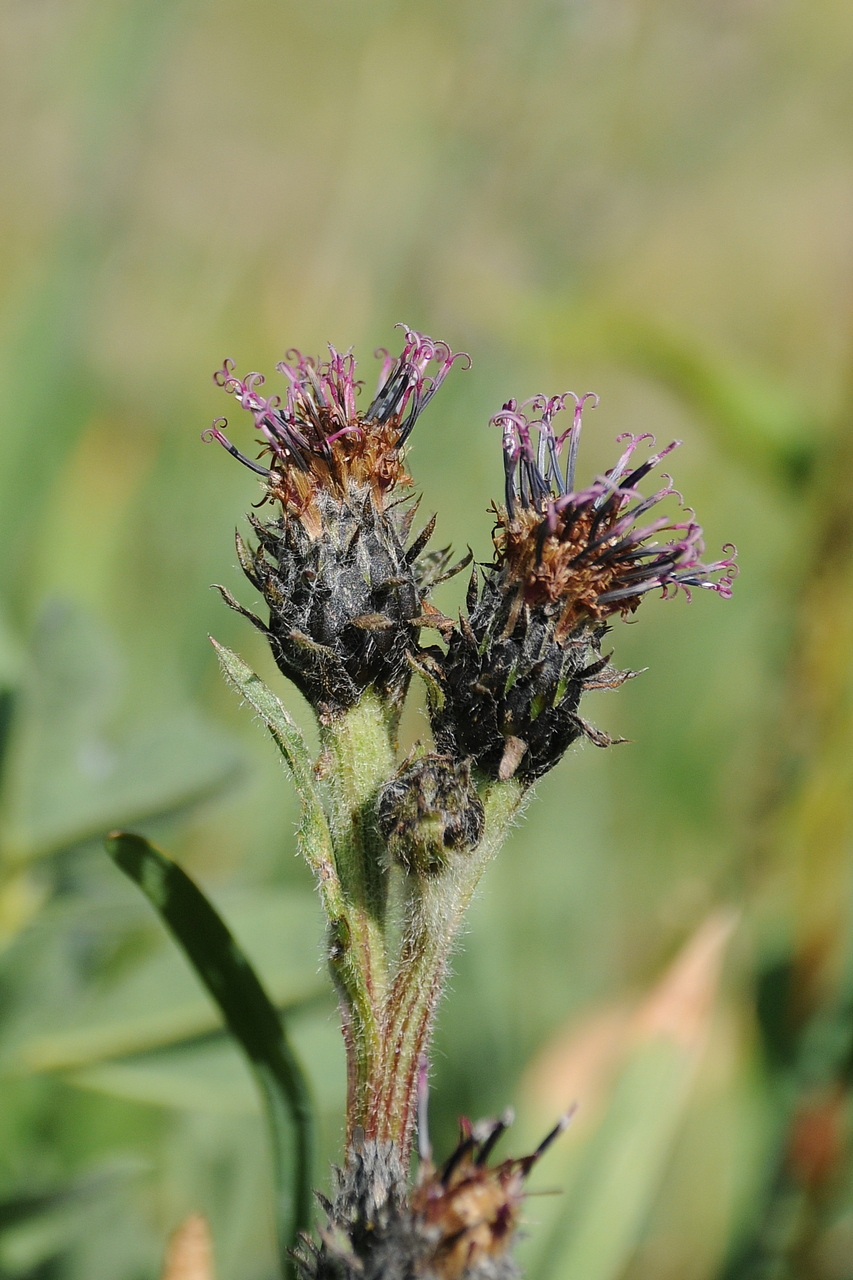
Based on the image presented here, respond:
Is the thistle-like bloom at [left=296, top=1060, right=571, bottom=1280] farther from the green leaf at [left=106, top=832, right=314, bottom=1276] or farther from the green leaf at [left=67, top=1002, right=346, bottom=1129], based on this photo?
the green leaf at [left=67, top=1002, right=346, bottom=1129]

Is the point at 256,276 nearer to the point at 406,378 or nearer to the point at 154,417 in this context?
the point at 154,417

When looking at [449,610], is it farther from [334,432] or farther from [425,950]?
[425,950]

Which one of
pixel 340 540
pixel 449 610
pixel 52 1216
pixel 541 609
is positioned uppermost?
pixel 449 610

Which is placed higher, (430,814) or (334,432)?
(334,432)

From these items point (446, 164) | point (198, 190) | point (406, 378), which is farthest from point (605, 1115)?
point (198, 190)

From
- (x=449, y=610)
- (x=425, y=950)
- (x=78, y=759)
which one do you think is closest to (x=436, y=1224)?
(x=425, y=950)

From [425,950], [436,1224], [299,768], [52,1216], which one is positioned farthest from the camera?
[52,1216]

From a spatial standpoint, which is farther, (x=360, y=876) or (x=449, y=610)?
(x=449, y=610)

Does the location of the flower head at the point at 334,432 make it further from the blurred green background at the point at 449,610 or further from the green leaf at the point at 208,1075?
the green leaf at the point at 208,1075
